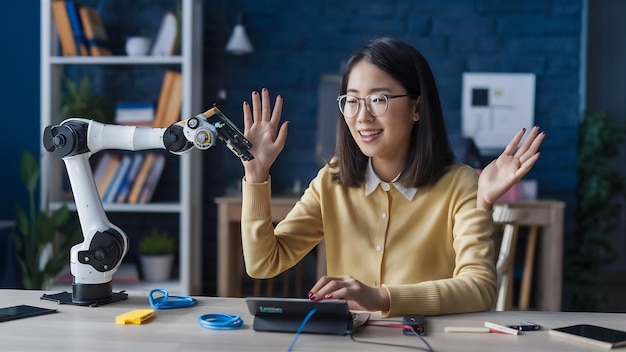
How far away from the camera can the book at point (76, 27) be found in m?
3.19

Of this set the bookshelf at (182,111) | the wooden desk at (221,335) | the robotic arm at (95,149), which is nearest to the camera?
the wooden desk at (221,335)

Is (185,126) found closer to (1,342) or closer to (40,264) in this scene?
(1,342)

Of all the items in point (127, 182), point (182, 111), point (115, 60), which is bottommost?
point (127, 182)

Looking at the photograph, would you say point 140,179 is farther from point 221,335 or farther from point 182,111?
point 221,335

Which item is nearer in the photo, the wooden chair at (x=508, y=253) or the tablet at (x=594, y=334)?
the tablet at (x=594, y=334)

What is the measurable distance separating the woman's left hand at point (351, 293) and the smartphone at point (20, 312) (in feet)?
1.65

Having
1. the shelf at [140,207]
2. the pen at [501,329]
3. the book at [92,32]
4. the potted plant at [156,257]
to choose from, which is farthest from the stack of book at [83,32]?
the pen at [501,329]

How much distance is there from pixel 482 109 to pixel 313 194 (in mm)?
1951

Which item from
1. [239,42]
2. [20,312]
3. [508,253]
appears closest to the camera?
[20,312]

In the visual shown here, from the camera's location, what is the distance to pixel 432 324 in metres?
1.21

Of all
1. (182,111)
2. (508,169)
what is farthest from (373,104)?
(182,111)

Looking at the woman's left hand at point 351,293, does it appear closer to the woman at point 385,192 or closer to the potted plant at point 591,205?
the woman at point 385,192

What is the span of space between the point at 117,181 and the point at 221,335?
2.28 m

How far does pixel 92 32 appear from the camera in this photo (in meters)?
3.25
